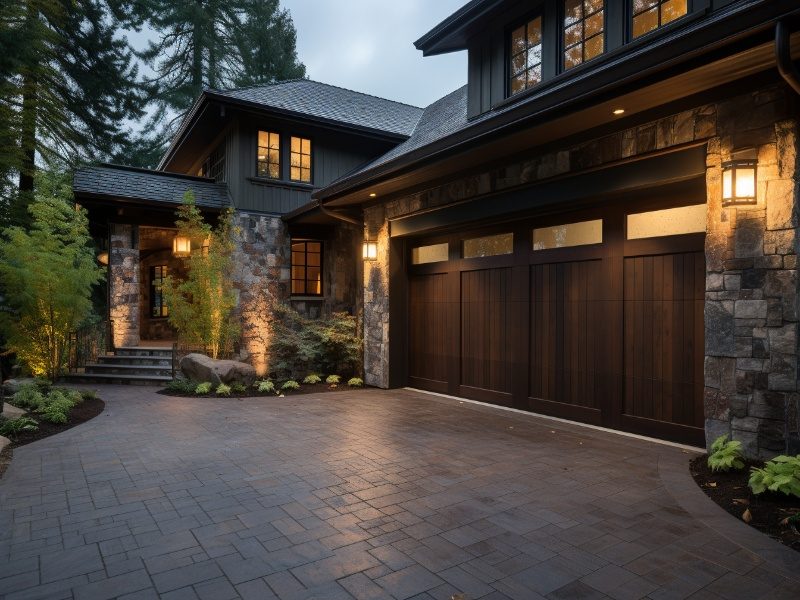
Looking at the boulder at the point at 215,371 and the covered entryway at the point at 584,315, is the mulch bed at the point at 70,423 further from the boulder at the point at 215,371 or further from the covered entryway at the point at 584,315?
the covered entryway at the point at 584,315

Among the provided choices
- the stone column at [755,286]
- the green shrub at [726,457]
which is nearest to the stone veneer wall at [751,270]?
the stone column at [755,286]

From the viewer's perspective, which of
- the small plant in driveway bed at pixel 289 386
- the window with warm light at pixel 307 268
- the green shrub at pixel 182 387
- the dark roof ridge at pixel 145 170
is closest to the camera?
the green shrub at pixel 182 387

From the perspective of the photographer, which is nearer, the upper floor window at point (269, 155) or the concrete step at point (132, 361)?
the concrete step at point (132, 361)

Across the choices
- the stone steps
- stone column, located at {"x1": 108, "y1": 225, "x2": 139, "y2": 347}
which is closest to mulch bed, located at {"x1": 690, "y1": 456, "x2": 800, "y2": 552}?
the stone steps

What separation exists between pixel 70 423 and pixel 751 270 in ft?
23.0

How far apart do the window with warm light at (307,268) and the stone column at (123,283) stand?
3.17 metres

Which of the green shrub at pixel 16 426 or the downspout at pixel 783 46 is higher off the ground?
the downspout at pixel 783 46

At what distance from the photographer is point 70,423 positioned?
5.80 metres

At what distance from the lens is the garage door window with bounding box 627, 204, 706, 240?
4555mm

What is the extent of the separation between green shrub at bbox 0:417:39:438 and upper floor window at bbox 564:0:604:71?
7597 mm

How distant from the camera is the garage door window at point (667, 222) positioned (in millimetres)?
4555

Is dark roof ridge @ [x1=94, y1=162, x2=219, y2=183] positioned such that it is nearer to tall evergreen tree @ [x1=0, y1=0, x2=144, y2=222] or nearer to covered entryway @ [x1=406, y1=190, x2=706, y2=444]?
tall evergreen tree @ [x1=0, y1=0, x2=144, y2=222]

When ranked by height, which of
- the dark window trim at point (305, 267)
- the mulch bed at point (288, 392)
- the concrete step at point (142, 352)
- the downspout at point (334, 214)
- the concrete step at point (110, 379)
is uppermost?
the downspout at point (334, 214)

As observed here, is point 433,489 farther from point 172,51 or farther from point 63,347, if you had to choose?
point 172,51
